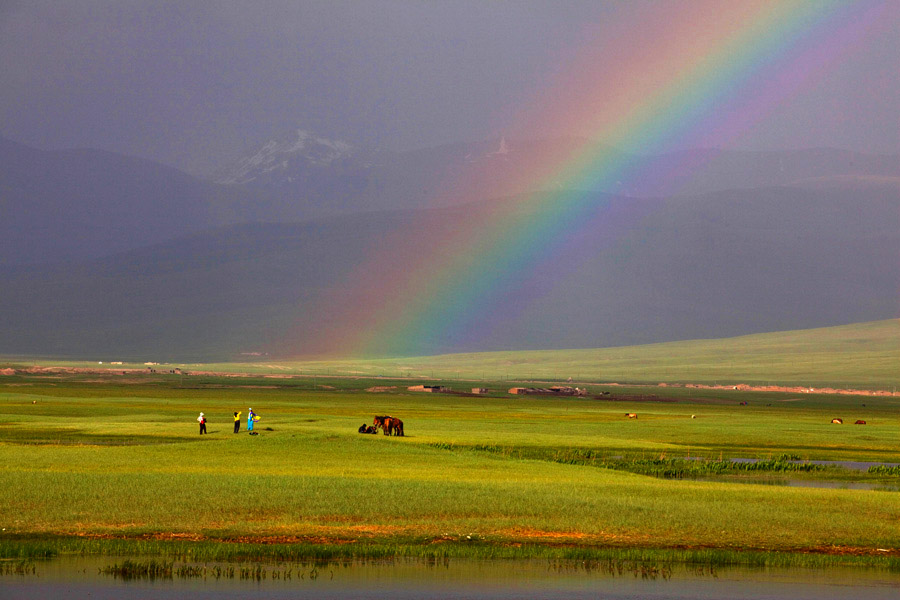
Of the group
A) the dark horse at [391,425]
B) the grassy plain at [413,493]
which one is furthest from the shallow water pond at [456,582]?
the dark horse at [391,425]

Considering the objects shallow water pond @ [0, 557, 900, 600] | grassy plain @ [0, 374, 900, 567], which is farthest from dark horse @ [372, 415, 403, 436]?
shallow water pond @ [0, 557, 900, 600]

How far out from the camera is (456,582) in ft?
65.6

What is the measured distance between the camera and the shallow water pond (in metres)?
18.9

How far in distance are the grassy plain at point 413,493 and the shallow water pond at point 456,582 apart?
3.58 feet

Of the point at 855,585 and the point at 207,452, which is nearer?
the point at 855,585

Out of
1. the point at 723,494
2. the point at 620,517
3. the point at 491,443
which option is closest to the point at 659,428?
the point at 491,443

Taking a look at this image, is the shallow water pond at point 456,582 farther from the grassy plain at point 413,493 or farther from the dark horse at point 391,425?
the dark horse at point 391,425

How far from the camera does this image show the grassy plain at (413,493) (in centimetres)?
2312

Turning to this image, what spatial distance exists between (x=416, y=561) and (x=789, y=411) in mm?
80049

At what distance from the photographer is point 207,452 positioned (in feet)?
126

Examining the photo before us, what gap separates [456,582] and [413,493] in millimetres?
7663

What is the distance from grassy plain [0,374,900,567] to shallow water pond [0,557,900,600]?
1.09 metres

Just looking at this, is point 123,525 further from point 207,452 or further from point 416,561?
point 207,452

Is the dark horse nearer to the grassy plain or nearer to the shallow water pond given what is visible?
the grassy plain
